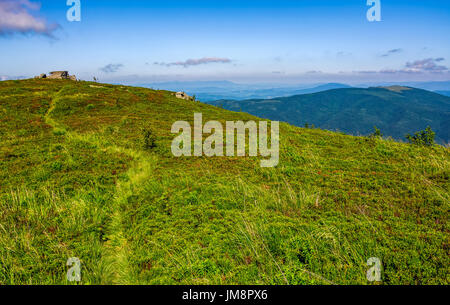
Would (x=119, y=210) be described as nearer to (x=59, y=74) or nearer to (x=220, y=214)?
(x=220, y=214)

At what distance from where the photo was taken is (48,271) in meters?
5.25

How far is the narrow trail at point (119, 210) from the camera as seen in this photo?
17.5ft

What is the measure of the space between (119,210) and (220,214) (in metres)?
4.00

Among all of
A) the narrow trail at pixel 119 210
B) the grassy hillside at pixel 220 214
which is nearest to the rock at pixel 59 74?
the grassy hillside at pixel 220 214

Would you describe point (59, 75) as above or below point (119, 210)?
above

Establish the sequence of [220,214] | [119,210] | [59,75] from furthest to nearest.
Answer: [59,75] < [119,210] < [220,214]

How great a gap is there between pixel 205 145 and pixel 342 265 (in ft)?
40.5

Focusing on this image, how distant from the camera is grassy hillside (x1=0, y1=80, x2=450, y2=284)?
5211 millimetres

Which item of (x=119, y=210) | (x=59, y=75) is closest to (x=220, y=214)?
(x=119, y=210)

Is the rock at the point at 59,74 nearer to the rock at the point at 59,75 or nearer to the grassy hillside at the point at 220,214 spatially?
the rock at the point at 59,75

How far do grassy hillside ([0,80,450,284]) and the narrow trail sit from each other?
43mm

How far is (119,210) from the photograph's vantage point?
828 cm

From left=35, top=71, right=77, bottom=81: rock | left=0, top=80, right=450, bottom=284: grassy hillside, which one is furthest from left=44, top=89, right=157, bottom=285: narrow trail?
left=35, top=71, right=77, bottom=81: rock
